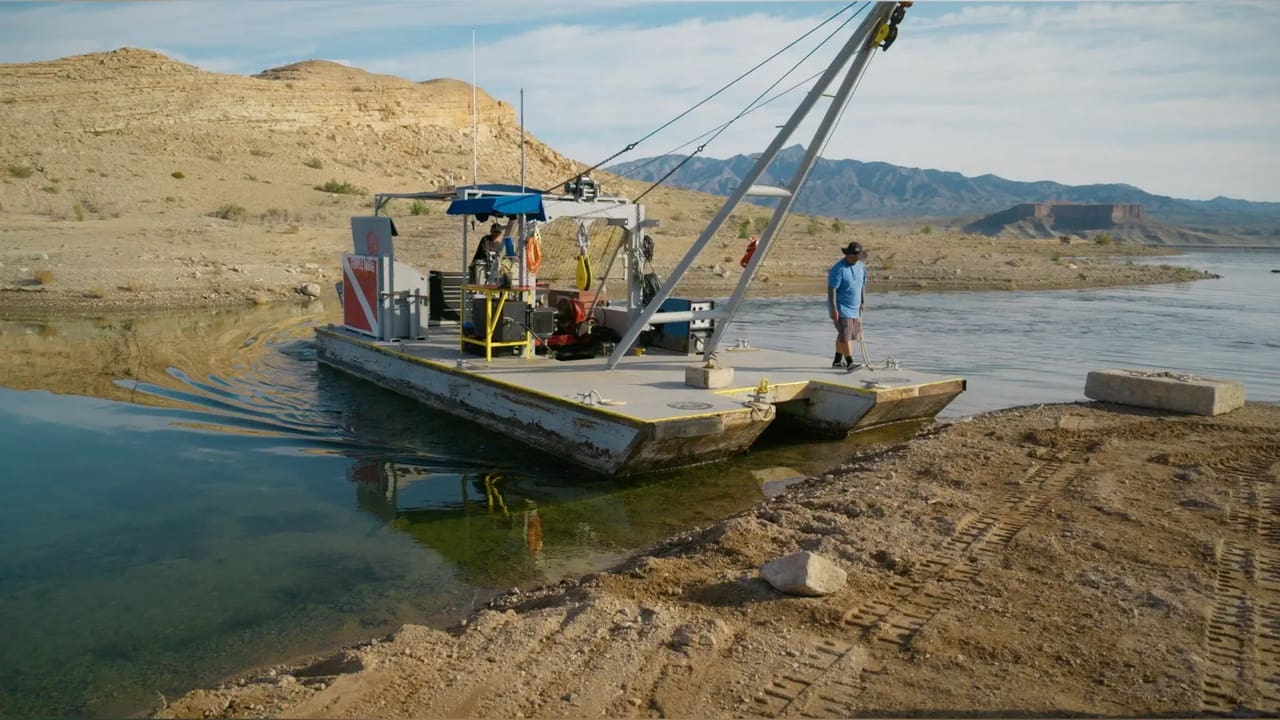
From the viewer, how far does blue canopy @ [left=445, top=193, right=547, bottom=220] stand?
11.0 m

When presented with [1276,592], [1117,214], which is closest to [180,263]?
[1276,592]

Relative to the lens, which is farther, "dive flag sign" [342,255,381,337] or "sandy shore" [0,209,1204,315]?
"sandy shore" [0,209,1204,315]

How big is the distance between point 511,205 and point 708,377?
10.2 feet

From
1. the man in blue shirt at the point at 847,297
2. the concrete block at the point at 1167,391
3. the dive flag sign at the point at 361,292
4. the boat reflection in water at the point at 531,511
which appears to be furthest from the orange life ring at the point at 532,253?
the concrete block at the point at 1167,391

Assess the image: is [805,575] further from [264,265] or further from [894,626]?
[264,265]

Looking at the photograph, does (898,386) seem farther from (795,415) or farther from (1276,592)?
(1276,592)

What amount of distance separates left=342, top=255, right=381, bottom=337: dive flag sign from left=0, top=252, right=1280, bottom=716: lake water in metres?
1.00

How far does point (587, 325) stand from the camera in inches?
492

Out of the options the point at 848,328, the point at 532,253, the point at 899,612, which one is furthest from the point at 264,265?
the point at 899,612

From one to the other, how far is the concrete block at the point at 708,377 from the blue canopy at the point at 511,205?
8.34 feet

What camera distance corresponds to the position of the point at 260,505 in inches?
334

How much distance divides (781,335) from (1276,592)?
14084 millimetres

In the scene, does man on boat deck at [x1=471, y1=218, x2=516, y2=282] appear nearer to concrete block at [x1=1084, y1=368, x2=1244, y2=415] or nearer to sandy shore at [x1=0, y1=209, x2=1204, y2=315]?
sandy shore at [x1=0, y1=209, x2=1204, y2=315]

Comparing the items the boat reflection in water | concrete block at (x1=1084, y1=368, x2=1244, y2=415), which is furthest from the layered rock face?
concrete block at (x1=1084, y1=368, x2=1244, y2=415)
